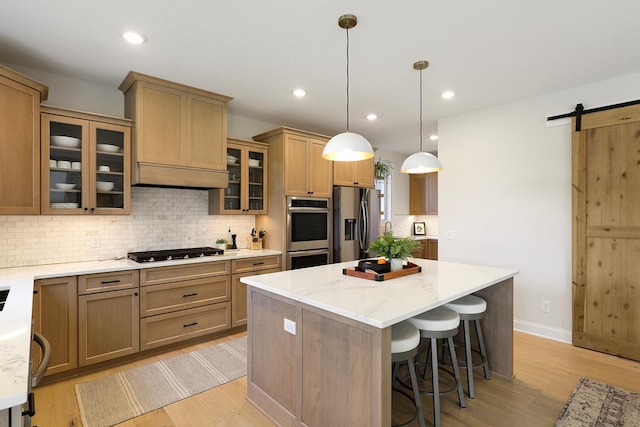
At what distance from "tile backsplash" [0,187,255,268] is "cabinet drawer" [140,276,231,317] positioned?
669mm

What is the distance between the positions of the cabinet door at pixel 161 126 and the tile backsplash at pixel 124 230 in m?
0.57

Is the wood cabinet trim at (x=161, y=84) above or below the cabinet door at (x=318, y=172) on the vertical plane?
above

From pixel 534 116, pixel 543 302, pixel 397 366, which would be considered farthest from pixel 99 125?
pixel 543 302

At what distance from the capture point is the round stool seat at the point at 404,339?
6.07 feet

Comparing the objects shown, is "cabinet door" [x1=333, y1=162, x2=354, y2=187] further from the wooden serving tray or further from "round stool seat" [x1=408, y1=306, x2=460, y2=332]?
"round stool seat" [x1=408, y1=306, x2=460, y2=332]

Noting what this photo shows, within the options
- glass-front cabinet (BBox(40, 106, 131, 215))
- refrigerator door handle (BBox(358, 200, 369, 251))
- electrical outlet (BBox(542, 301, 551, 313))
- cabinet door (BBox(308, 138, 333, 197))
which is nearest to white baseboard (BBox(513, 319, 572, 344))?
electrical outlet (BBox(542, 301, 551, 313))

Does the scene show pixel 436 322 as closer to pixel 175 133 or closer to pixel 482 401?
pixel 482 401

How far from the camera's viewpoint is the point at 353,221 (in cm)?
476

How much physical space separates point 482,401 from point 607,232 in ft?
7.00

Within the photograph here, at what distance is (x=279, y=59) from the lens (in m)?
2.83

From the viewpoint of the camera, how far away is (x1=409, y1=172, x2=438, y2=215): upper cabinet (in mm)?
6723

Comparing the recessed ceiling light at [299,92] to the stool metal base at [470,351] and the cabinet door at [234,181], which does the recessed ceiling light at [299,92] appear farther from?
the stool metal base at [470,351]

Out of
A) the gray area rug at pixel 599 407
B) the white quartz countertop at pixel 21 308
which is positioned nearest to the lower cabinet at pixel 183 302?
the white quartz countertop at pixel 21 308

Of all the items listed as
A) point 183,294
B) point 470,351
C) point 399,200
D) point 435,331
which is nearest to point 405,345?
point 435,331
